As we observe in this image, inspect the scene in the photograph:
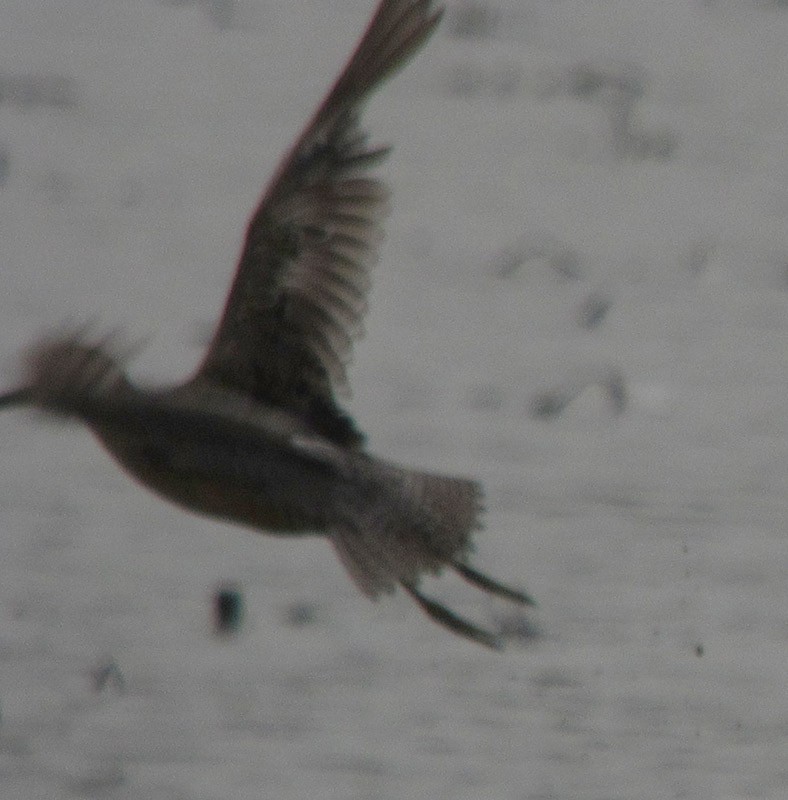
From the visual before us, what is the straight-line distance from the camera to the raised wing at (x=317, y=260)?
14.6ft

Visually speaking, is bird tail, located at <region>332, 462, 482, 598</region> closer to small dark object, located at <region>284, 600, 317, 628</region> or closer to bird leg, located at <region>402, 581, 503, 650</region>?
bird leg, located at <region>402, 581, 503, 650</region>

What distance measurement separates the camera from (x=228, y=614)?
5.09m

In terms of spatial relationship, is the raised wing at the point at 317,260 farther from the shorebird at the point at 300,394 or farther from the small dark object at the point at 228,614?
the small dark object at the point at 228,614

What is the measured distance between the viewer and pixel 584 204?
27.5ft

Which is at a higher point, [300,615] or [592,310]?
[300,615]

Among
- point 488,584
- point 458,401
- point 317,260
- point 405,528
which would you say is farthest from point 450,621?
point 458,401

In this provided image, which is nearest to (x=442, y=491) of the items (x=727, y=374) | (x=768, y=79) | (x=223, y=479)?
(x=223, y=479)

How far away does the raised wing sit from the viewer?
4.45m

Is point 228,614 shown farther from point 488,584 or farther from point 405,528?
point 405,528

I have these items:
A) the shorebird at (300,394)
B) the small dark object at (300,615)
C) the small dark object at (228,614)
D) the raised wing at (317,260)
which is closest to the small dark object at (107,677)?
the small dark object at (228,614)

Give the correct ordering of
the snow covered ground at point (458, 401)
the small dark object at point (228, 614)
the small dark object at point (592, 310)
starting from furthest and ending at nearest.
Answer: the small dark object at point (592, 310) → the small dark object at point (228, 614) → the snow covered ground at point (458, 401)

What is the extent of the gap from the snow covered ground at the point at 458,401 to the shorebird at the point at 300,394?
0.39 meters

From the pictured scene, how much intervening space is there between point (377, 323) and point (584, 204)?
58.4 inches

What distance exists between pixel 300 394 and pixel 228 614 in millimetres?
741
